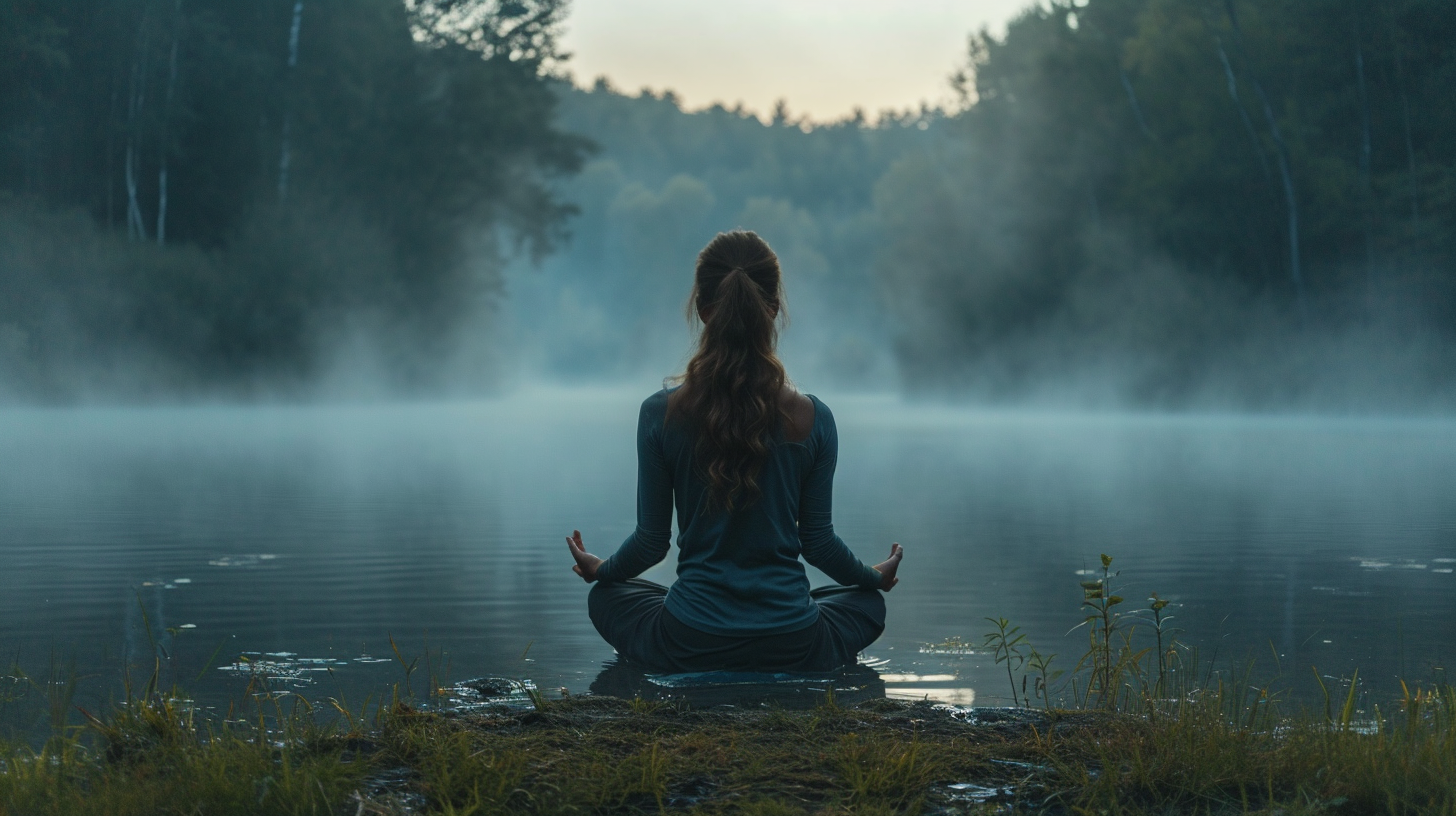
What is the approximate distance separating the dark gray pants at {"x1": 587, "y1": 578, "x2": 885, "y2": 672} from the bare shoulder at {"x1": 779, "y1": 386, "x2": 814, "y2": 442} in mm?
668

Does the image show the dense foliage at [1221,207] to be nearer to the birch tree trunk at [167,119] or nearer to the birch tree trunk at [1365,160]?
the birch tree trunk at [1365,160]

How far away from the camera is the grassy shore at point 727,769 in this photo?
301 cm

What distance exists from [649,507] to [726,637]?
0.50 meters

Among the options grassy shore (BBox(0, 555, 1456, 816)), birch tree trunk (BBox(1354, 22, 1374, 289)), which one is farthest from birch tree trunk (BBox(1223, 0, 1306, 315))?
grassy shore (BBox(0, 555, 1456, 816))

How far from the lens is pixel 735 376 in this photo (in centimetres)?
451

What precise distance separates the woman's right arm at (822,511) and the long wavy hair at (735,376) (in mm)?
178

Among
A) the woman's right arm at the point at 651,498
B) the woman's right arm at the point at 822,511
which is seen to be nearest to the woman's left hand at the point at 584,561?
the woman's right arm at the point at 651,498

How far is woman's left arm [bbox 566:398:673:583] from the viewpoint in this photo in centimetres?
464

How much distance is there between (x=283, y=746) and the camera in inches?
129

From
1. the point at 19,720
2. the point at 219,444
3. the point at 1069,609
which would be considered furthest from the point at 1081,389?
the point at 19,720

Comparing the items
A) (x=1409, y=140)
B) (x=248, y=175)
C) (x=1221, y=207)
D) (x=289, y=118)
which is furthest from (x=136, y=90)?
(x=1409, y=140)

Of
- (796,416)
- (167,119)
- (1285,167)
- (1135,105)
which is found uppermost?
(1135,105)

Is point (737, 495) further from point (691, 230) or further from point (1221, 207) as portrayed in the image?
point (691, 230)

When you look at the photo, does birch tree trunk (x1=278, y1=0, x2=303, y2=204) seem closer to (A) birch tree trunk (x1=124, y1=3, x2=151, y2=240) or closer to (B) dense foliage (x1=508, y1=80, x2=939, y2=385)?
(A) birch tree trunk (x1=124, y1=3, x2=151, y2=240)
